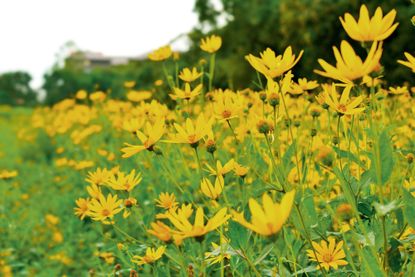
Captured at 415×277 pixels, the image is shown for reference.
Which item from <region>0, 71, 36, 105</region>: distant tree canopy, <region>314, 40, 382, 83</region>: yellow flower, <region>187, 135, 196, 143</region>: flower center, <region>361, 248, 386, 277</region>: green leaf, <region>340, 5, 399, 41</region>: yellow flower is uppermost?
<region>340, 5, 399, 41</region>: yellow flower

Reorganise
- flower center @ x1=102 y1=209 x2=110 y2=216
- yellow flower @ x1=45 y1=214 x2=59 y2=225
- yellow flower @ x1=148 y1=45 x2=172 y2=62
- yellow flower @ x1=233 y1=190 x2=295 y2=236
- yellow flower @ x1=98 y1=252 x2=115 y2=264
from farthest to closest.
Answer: yellow flower @ x1=45 y1=214 x2=59 y2=225 < yellow flower @ x1=148 y1=45 x2=172 y2=62 < yellow flower @ x1=98 y1=252 x2=115 y2=264 < flower center @ x1=102 y1=209 x2=110 y2=216 < yellow flower @ x1=233 y1=190 x2=295 y2=236

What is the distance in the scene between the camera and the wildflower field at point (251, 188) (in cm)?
86

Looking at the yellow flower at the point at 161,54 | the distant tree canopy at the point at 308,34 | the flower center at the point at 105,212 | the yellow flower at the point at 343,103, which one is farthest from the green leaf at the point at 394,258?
the distant tree canopy at the point at 308,34

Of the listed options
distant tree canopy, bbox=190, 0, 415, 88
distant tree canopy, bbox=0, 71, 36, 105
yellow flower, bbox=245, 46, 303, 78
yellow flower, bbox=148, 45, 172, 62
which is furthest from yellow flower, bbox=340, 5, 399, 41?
distant tree canopy, bbox=0, 71, 36, 105

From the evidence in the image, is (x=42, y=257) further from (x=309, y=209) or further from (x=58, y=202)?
(x=309, y=209)

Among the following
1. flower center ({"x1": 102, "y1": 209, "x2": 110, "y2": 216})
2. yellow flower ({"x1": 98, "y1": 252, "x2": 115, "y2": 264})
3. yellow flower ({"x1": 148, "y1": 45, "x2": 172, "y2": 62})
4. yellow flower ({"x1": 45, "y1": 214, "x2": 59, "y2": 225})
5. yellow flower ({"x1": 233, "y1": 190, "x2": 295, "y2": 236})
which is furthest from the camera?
yellow flower ({"x1": 45, "y1": 214, "x2": 59, "y2": 225})

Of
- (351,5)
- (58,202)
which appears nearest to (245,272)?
(58,202)

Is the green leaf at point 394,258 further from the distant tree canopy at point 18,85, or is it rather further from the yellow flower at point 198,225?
the distant tree canopy at point 18,85

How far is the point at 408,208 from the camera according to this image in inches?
33.4

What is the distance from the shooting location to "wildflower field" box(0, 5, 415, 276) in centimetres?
86

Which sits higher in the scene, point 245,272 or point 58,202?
point 245,272

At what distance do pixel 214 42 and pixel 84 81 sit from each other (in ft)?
69.6

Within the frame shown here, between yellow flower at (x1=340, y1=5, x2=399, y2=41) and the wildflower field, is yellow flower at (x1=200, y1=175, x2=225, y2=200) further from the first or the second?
yellow flower at (x1=340, y1=5, x2=399, y2=41)

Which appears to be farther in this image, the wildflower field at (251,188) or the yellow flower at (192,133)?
the yellow flower at (192,133)
